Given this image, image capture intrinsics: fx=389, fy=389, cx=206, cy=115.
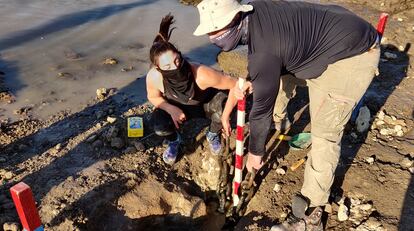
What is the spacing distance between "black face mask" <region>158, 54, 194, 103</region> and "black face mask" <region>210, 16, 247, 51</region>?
3.02ft

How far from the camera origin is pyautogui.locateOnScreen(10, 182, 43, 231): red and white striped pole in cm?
238

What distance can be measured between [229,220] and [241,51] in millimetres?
3222

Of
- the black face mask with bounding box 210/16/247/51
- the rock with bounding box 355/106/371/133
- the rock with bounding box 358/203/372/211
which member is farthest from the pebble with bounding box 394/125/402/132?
the black face mask with bounding box 210/16/247/51

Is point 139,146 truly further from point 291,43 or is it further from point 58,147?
point 291,43

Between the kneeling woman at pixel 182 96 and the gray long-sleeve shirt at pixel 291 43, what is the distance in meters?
0.91

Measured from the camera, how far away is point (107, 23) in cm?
778

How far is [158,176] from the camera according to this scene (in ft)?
13.8

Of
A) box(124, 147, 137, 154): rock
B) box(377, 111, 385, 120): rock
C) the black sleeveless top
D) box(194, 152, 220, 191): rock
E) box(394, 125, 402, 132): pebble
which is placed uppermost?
the black sleeveless top

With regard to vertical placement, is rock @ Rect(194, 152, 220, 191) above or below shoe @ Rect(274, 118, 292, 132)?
below

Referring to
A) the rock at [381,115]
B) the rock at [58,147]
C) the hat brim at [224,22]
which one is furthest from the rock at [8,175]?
the rock at [381,115]

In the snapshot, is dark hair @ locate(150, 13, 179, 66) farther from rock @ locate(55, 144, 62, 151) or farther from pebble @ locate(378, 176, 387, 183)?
pebble @ locate(378, 176, 387, 183)

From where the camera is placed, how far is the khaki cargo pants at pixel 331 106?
3176 millimetres

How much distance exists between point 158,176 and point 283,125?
1.65 m

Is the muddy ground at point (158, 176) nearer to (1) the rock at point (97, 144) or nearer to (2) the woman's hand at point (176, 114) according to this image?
(1) the rock at point (97, 144)
